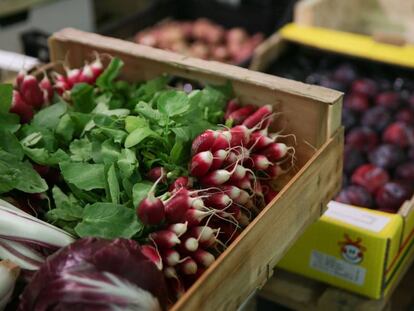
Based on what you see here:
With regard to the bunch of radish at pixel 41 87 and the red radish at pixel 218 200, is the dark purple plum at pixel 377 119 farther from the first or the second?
the red radish at pixel 218 200

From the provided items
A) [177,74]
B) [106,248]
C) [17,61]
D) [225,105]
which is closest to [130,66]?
[177,74]

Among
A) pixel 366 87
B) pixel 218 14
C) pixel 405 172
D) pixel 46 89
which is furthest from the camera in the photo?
pixel 218 14

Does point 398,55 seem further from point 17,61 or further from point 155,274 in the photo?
point 155,274

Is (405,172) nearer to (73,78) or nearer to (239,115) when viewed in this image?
(239,115)

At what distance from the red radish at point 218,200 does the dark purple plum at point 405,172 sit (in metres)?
0.90

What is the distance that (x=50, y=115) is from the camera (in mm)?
1324

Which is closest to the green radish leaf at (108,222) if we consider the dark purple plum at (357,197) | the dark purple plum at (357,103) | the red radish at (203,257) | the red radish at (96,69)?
the red radish at (203,257)

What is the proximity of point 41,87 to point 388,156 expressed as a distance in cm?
105

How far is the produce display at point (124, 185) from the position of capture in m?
0.91

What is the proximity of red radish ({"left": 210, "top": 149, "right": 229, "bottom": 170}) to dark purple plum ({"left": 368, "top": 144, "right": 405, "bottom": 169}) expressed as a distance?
0.87 metres

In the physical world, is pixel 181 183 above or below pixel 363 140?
above

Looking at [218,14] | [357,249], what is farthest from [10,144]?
[218,14]

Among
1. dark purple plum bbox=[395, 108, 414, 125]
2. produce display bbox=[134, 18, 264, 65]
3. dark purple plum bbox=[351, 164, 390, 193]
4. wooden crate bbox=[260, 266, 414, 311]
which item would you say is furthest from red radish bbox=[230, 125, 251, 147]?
produce display bbox=[134, 18, 264, 65]

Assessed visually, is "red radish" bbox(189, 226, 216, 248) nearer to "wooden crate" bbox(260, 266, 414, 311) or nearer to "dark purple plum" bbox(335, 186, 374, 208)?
"wooden crate" bbox(260, 266, 414, 311)
